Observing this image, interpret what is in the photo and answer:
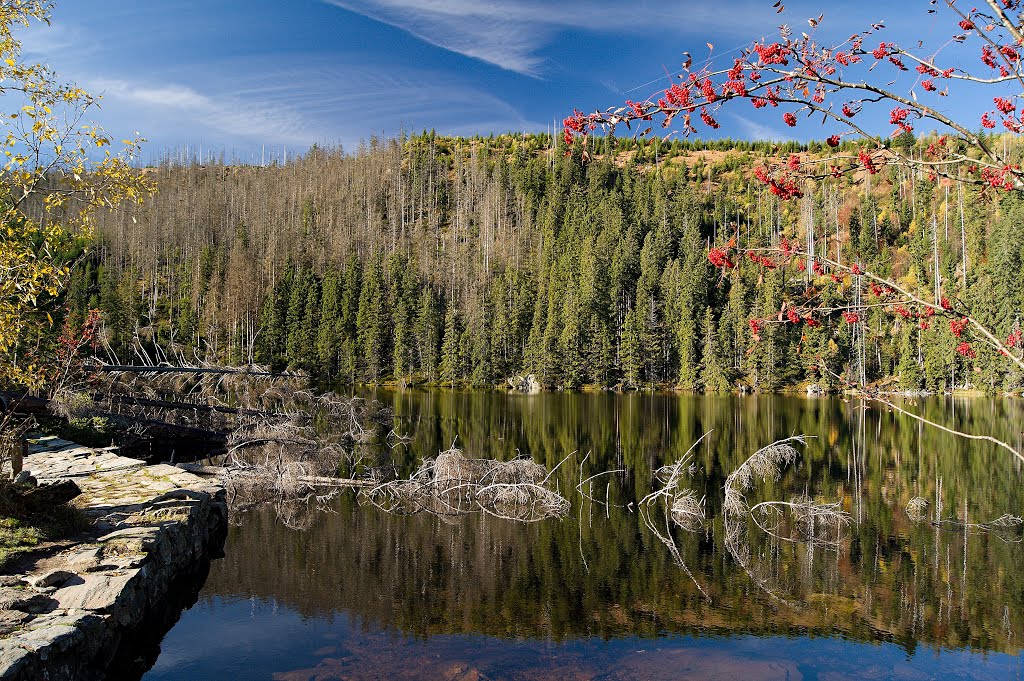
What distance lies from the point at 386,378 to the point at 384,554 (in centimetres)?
6646

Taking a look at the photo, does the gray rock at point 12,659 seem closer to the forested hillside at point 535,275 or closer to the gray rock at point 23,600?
the gray rock at point 23,600

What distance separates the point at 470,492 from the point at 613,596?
7.49 metres

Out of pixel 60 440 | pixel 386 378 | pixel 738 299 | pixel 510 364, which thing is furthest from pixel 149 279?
pixel 60 440

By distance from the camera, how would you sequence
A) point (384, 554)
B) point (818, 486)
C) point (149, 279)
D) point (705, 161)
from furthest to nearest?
point (705, 161) < point (149, 279) < point (818, 486) < point (384, 554)

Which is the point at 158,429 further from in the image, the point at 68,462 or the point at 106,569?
the point at 106,569

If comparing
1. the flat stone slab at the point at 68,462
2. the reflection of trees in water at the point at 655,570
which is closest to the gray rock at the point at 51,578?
the reflection of trees in water at the point at 655,570

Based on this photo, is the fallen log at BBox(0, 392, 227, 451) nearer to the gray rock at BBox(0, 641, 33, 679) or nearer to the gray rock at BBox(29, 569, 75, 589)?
the gray rock at BBox(29, 569, 75, 589)

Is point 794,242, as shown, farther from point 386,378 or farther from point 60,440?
point 386,378

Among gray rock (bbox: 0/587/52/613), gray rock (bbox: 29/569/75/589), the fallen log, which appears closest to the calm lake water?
gray rock (bbox: 29/569/75/589)

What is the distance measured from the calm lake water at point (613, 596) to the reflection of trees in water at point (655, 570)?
0.05 m

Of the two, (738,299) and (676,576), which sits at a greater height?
(738,299)

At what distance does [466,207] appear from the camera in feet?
371

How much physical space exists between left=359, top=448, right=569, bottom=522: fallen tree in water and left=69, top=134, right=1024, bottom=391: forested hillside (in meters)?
42.4

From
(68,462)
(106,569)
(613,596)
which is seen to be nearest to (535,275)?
(68,462)
